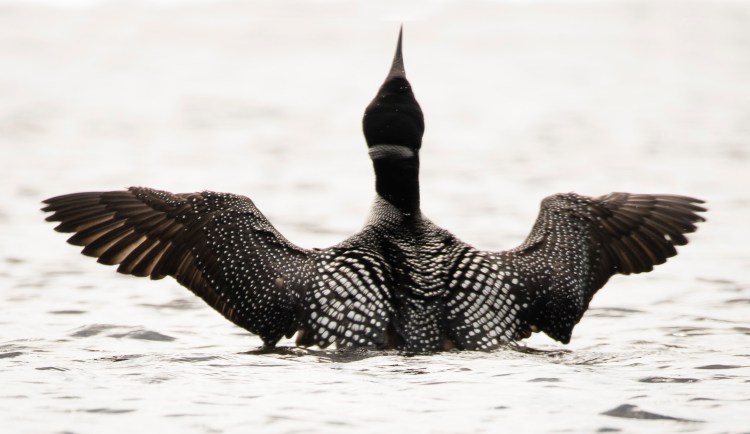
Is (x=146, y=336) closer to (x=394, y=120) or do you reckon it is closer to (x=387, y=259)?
(x=387, y=259)

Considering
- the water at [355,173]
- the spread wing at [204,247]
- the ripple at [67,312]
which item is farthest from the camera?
the ripple at [67,312]

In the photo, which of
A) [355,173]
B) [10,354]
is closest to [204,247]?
[10,354]

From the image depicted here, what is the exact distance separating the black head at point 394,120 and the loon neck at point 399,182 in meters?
0.04

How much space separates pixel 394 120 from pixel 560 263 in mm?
1000

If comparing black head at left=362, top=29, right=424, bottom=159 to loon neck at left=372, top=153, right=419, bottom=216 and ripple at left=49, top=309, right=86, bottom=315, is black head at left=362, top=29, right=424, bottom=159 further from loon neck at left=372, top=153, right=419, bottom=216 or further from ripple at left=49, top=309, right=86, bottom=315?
ripple at left=49, top=309, right=86, bottom=315

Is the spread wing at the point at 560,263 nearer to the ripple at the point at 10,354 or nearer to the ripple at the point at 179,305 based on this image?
the ripple at the point at 10,354

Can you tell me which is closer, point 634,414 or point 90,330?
point 634,414

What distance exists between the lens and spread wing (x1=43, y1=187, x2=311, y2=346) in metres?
5.50

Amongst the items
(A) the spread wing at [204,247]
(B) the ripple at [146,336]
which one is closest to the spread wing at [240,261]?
(A) the spread wing at [204,247]

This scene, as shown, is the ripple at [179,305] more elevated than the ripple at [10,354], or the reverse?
the ripple at [179,305]

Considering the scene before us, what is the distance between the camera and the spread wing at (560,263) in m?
5.42

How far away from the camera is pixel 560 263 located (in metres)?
5.75

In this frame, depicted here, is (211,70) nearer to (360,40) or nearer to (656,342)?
(360,40)

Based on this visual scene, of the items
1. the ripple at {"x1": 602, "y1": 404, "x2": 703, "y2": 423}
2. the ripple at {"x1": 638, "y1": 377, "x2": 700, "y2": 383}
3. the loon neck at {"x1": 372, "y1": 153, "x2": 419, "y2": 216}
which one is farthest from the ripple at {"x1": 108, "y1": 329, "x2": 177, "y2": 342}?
the ripple at {"x1": 602, "y1": 404, "x2": 703, "y2": 423}
